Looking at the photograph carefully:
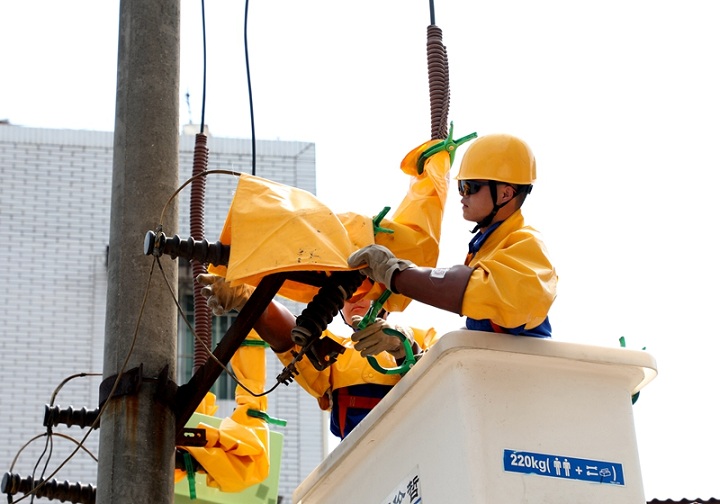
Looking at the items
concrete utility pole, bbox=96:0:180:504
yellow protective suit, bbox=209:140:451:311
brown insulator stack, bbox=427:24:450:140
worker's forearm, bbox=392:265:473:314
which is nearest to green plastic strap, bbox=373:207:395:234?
yellow protective suit, bbox=209:140:451:311

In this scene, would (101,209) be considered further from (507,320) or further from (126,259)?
(507,320)

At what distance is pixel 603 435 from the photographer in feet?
14.8

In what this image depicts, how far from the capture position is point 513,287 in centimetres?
443

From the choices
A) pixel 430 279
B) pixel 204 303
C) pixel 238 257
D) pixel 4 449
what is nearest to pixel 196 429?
pixel 204 303

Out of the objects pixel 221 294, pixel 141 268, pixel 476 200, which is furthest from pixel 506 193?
pixel 141 268

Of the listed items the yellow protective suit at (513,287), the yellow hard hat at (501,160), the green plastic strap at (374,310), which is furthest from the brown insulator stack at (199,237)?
the yellow protective suit at (513,287)

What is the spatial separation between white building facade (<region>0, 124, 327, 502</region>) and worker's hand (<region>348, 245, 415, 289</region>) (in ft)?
33.3

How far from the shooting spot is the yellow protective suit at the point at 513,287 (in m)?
4.43

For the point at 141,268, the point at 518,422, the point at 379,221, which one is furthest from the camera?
the point at 141,268

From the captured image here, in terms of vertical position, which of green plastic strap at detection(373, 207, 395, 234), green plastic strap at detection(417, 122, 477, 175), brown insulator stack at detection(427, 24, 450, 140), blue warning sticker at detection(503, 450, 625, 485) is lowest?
blue warning sticker at detection(503, 450, 625, 485)

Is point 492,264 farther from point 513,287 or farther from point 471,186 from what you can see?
point 471,186

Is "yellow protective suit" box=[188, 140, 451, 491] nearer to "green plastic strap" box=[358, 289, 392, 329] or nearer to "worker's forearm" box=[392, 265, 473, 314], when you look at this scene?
"green plastic strap" box=[358, 289, 392, 329]

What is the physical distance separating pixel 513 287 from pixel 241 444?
246cm

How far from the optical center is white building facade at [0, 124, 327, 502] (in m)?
14.9
